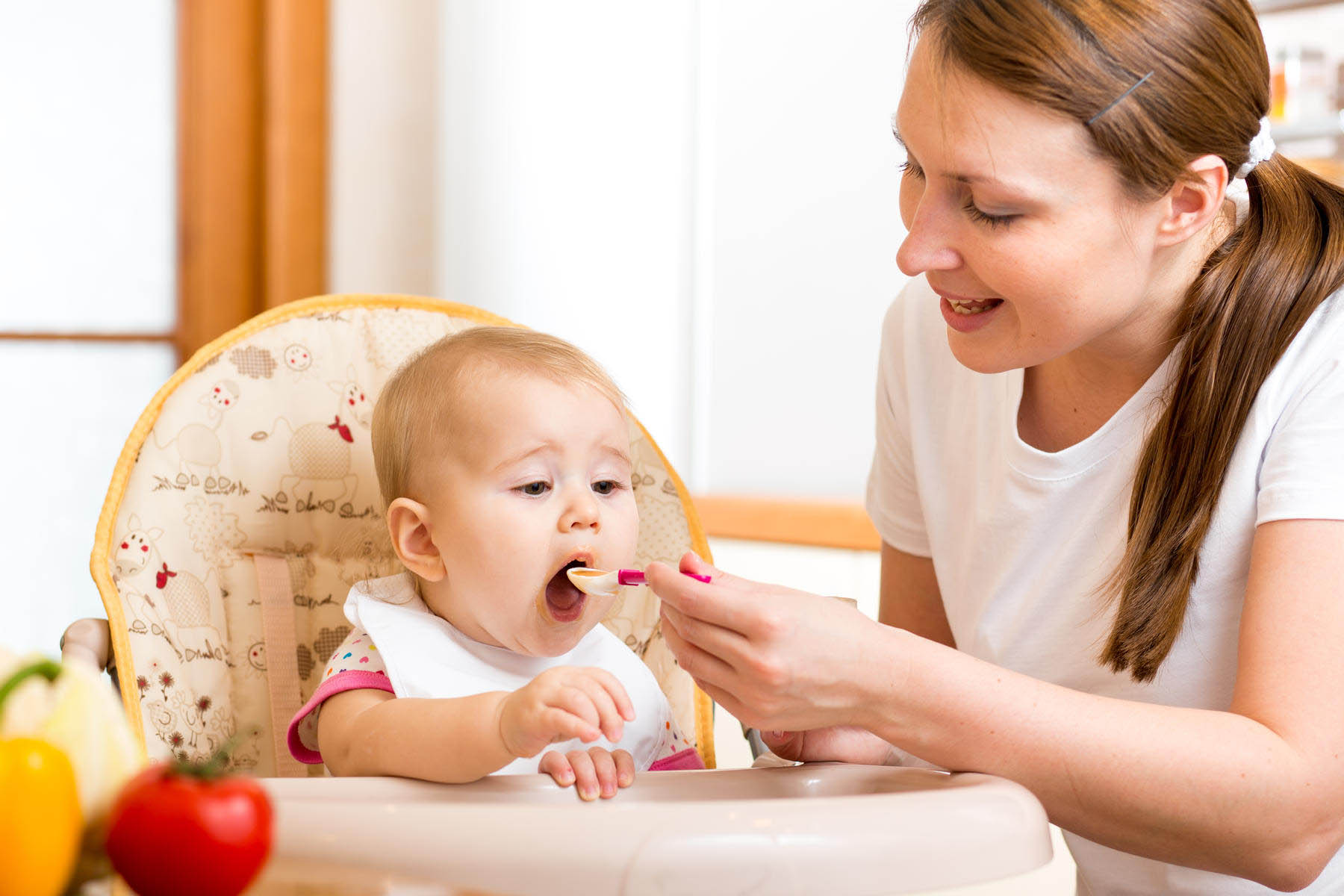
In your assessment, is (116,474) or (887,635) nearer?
(887,635)

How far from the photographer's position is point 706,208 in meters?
2.35

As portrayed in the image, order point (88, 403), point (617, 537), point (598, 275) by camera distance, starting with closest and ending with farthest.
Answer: point (617, 537) < point (598, 275) < point (88, 403)

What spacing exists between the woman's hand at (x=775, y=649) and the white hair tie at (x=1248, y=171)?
527 mm

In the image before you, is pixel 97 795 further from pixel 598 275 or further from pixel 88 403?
pixel 88 403

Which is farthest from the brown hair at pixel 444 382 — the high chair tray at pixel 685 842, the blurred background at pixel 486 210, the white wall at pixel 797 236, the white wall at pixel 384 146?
the white wall at pixel 384 146

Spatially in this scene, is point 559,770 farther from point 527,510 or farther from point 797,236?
point 797,236

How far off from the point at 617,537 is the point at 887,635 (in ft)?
1.05

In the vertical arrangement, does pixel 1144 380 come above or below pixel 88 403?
above

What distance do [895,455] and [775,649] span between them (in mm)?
603

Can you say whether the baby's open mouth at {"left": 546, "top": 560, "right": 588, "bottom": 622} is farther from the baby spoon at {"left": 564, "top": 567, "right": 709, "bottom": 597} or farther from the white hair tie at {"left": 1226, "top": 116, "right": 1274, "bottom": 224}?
the white hair tie at {"left": 1226, "top": 116, "right": 1274, "bottom": 224}

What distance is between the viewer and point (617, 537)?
3.53ft

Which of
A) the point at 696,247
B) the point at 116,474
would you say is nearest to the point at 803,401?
the point at 696,247

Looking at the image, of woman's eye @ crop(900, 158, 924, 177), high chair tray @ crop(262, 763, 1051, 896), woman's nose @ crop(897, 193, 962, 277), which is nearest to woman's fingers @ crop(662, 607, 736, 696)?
high chair tray @ crop(262, 763, 1051, 896)

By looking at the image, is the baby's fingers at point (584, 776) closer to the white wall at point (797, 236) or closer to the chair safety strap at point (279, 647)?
the chair safety strap at point (279, 647)
